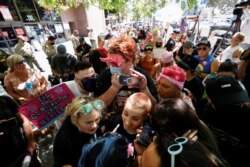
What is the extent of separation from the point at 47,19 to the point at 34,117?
1503 centimetres

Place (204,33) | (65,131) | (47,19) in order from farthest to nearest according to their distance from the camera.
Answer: (47,19) < (204,33) < (65,131)

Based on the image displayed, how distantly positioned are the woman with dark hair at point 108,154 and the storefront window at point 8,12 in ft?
41.6

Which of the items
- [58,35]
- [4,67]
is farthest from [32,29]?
[4,67]

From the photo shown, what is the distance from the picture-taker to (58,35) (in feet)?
52.4

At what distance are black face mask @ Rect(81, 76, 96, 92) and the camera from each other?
0.92 metres

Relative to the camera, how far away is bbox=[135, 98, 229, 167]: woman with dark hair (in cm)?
91

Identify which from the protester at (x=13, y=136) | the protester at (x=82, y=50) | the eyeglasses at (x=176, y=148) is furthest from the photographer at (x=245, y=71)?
the protester at (x=82, y=50)

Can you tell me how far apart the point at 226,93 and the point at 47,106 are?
1770 millimetres

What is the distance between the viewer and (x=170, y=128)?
1.00m

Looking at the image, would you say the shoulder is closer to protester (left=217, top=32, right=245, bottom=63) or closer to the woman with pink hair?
the woman with pink hair

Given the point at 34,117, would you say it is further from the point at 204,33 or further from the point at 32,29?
the point at 32,29

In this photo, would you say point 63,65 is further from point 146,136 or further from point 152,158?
point 152,158

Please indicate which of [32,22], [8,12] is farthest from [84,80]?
[32,22]

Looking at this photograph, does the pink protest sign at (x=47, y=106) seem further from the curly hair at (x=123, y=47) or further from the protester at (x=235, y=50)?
the protester at (x=235, y=50)
